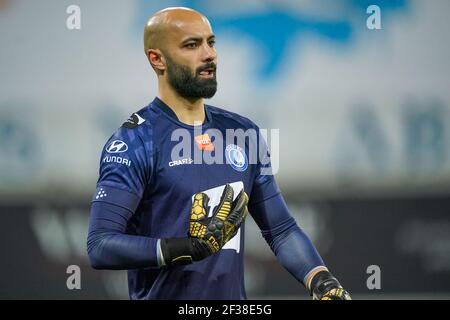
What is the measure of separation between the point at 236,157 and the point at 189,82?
36 cm

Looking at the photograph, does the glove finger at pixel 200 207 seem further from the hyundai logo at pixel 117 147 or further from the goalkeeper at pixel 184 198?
the hyundai logo at pixel 117 147

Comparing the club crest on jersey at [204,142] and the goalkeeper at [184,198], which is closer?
the goalkeeper at [184,198]

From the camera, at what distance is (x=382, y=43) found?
15.8 ft

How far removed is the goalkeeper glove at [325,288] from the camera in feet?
9.95

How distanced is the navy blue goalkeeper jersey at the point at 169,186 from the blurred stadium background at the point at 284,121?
1.67 meters

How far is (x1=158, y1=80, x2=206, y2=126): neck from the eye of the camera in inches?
125

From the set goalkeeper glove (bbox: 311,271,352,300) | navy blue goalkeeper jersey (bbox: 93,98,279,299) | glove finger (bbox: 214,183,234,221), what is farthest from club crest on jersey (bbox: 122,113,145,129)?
goalkeeper glove (bbox: 311,271,352,300)

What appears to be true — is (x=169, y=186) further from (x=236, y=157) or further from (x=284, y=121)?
(x=284, y=121)

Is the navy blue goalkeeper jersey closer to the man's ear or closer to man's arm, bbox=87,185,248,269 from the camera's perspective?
man's arm, bbox=87,185,248,269

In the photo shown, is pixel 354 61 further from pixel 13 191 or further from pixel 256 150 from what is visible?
pixel 13 191

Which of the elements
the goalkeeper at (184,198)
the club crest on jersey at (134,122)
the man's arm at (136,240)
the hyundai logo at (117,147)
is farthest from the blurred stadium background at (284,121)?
the man's arm at (136,240)

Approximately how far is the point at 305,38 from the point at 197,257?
2.31m

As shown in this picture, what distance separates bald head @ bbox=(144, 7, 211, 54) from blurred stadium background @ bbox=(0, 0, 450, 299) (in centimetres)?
153
